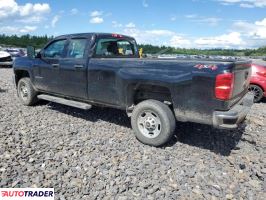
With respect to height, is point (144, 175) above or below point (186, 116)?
below

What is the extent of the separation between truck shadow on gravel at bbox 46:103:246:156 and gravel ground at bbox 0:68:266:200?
18 millimetres

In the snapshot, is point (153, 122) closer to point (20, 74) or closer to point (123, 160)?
point (123, 160)

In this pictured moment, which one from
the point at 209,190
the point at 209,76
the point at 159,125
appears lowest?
the point at 209,190

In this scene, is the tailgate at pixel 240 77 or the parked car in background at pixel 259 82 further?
the parked car in background at pixel 259 82

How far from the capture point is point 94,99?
614cm

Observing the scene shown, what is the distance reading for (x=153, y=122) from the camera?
209 inches

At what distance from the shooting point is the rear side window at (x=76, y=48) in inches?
249

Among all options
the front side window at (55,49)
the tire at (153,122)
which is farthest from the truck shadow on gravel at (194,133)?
the front side window at (55,49)

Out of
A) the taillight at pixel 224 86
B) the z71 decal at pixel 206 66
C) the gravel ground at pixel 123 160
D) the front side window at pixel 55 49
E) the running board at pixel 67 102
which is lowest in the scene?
the gravel ground at pixel 123 160

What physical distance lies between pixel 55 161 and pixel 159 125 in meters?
1.79

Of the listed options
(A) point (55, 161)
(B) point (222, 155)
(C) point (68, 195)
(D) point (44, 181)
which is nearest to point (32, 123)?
(A) point (55, 161)

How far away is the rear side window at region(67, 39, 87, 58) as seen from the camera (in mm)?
6320

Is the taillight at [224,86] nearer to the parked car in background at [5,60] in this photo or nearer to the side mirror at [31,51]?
the side mirror at [31,51]

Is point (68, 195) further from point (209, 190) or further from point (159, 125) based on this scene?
point (159, 125)
